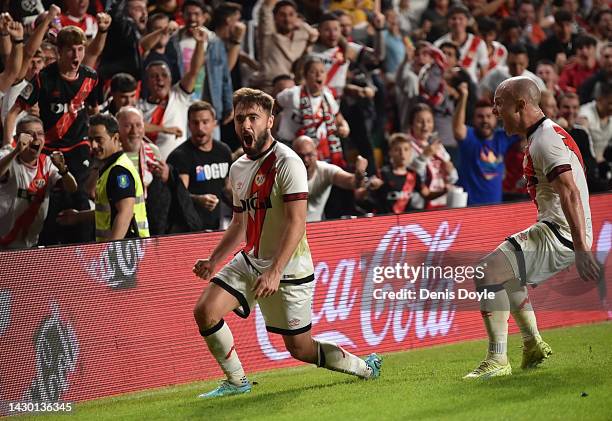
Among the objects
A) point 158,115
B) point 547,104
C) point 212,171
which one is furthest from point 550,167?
point 547,104

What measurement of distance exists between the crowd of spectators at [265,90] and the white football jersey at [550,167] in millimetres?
3230

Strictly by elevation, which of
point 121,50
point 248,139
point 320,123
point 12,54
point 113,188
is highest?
point 248,139

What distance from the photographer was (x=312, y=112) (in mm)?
13000

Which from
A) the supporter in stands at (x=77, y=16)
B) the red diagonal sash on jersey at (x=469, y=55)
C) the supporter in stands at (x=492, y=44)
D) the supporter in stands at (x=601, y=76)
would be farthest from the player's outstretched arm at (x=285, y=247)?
the supporter in stands at (x=601, y=76)

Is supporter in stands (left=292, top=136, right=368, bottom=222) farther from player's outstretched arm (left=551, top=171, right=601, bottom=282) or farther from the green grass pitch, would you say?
player's outstretched arm (left=551, top=171, right=601, bottom=282)

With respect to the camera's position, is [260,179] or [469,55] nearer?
[260,179]

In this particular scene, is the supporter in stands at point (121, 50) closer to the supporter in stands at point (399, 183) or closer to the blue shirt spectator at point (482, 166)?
the supporter in stands at point (399, 183)

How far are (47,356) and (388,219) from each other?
3.75 meters

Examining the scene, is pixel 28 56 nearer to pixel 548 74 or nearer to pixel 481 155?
pixel 481 155

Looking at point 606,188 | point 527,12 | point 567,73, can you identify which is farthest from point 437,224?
point 527,12

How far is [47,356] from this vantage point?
8266mm

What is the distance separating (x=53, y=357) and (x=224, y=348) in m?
1.52

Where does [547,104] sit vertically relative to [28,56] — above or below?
below

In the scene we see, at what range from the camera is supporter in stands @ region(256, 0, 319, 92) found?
46.2ft
